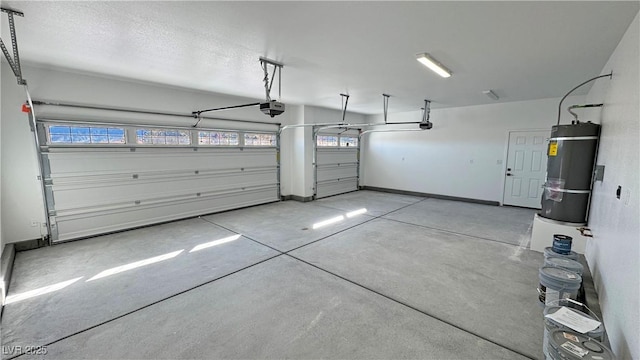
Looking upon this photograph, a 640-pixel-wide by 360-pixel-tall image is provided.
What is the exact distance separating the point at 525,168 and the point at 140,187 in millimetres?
8583

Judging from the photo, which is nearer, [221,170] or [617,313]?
[617,313]

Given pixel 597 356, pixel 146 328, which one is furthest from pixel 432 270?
pixel 146 328

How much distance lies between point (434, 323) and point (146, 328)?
2487mm

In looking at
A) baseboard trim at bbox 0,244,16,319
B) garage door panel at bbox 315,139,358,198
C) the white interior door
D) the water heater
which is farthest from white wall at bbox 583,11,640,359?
garage door panel at bbox 315,139,358,198

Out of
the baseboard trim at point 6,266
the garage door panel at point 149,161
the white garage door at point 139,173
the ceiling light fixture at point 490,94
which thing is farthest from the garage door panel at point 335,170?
the baseboard trim at point 6,266

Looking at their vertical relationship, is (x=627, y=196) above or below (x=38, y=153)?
below

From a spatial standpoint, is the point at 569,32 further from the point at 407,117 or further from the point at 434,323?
the point at 407,117

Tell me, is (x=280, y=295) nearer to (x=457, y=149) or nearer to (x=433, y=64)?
(x=433, y=64)

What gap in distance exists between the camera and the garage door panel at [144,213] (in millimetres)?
4216

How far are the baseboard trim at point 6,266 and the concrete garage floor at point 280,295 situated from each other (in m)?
0.08

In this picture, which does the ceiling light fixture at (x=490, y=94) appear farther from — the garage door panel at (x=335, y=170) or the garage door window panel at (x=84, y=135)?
the garage door window panel at (x=84, y=135)

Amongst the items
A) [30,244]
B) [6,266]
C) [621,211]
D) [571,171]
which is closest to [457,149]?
[571,171]

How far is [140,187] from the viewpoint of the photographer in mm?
4895

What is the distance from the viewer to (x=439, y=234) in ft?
15.4
